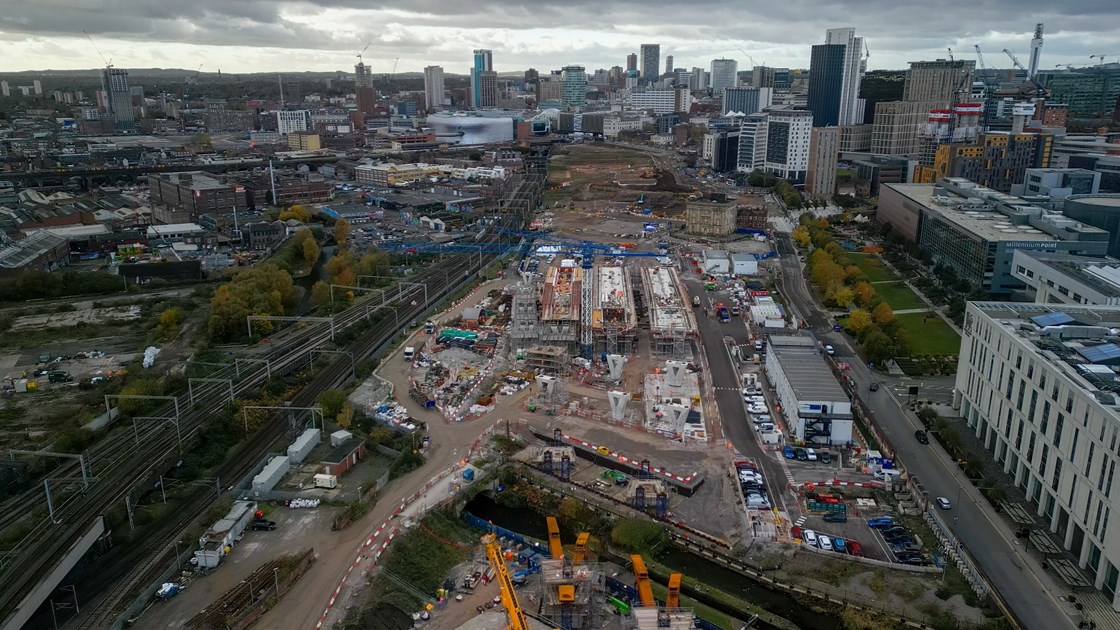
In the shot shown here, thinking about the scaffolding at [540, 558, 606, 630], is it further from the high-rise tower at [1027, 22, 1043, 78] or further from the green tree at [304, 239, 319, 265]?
the high-rise tower at [1027, 22, 1043, 78]

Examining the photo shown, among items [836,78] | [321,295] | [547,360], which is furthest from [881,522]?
[836,78]

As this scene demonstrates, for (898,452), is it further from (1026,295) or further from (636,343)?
(1026,295)

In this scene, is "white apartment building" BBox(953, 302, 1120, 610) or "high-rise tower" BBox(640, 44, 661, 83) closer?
"white apartment building" BBox(953, 302, 1120, 610)

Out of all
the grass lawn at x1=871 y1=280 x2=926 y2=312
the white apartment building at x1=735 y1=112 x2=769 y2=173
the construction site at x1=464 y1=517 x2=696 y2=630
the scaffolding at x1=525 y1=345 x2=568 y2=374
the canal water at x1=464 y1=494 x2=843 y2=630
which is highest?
the white apartment building at x1=735 y1=112 x2=769 y2=173

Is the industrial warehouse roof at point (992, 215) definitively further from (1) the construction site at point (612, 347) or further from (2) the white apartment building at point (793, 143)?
(2) the white apartment building at point (793, 143)

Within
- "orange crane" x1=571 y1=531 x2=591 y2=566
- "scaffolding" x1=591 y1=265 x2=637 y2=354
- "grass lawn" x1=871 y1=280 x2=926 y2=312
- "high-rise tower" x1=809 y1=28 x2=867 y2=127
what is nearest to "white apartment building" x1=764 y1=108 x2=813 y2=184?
"high-rise tower" x1=809 y1=28 x2=867 y2=127

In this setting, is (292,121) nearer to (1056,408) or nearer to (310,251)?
(310,251)

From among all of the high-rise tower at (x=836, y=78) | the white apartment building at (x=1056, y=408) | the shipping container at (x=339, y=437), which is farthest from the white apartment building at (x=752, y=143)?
the shipping container at (x=339, y=437)

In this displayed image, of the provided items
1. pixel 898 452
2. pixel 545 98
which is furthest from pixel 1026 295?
pixel 545 98
